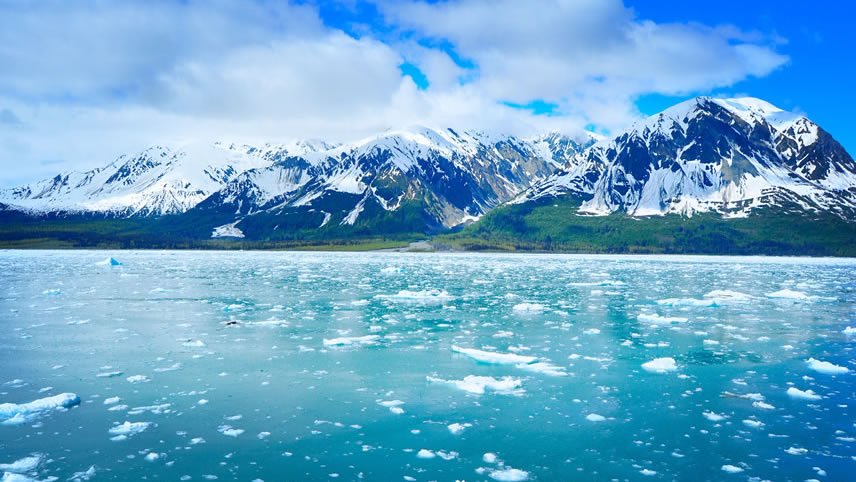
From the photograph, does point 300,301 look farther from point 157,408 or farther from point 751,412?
point 751,412

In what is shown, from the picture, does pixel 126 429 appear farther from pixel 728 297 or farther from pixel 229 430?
pixel 728 297

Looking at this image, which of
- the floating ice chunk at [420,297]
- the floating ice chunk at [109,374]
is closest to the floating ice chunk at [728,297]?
the floating ice chunk at [420,297]

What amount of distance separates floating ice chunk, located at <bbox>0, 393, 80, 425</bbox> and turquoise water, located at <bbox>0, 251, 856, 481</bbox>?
10 cm

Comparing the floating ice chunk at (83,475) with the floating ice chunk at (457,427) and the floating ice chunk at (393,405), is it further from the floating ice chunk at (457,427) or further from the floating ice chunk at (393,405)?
the floating ice chunk at (457,427)

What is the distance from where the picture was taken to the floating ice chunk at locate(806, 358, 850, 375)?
862 inches

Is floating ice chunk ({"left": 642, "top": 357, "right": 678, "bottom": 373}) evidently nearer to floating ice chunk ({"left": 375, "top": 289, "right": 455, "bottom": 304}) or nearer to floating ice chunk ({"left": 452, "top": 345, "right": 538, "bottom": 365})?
floating ice chunk ({"left": 452, "top": 345, "right": 538, "bottom": 365})

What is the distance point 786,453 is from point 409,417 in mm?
9612

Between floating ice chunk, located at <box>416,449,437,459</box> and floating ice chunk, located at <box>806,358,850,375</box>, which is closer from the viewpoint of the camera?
floating ice chunk, located at <box>416,449,437,459</box>

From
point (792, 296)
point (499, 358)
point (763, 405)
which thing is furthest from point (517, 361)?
point (792, 296)

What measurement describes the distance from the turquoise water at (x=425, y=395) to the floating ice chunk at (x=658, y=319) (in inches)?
7.1

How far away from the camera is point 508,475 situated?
40.8ft

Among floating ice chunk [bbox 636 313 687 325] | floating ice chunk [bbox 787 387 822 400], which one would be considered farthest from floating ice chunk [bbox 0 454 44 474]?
floating ice chunk [bbox 636 313 687 325]

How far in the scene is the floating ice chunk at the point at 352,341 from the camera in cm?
2658

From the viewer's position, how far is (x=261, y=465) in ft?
41.7
